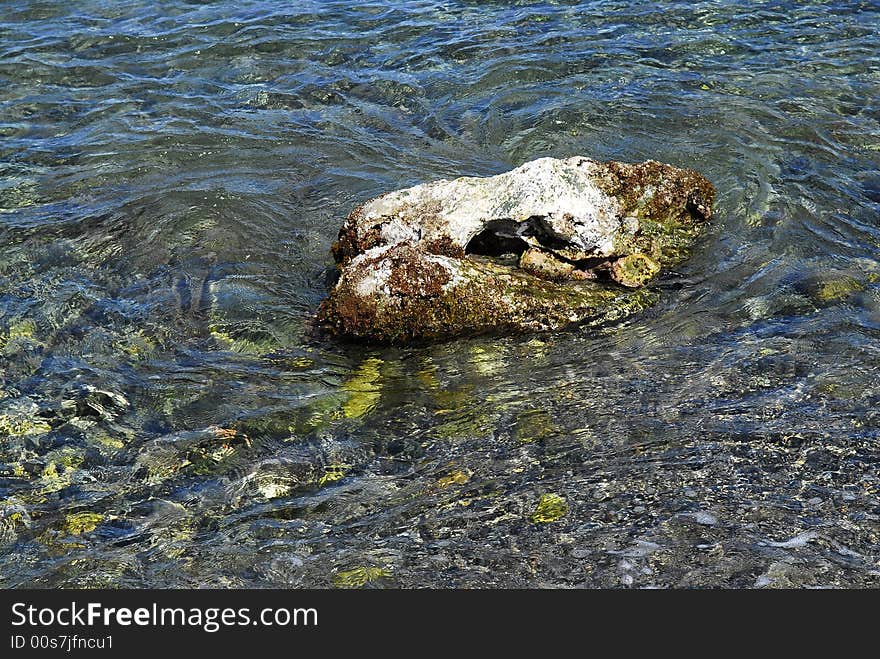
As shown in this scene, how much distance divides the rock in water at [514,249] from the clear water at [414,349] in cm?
23

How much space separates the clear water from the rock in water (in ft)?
0.77

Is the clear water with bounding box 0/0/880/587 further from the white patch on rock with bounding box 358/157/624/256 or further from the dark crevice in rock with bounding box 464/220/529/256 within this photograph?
the dark crevice in rock with bounding box 464/220/529/256

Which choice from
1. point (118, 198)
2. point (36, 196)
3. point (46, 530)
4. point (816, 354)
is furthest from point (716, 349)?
point (36, 196)

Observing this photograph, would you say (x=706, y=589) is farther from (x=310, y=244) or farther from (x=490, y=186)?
(x=310, y=244)

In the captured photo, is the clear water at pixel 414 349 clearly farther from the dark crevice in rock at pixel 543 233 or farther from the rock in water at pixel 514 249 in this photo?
the dark crevice in rock at pixel 543 233

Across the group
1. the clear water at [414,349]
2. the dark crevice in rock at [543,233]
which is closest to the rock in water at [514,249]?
the dark crevice in rock at [543,233]

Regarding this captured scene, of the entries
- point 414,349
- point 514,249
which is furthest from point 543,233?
point 414,349

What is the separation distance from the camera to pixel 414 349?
7.26 m

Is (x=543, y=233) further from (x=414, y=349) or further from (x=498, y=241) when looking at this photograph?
(x=414, y=349)

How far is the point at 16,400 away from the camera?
661cm

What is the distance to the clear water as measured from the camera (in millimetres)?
5254

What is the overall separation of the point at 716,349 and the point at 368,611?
3.68m

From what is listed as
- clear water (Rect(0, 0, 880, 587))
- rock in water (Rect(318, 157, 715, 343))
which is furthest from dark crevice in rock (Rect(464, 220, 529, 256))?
clear water (Rect(0, 0, 880, 587))

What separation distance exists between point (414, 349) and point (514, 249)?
158 cm
